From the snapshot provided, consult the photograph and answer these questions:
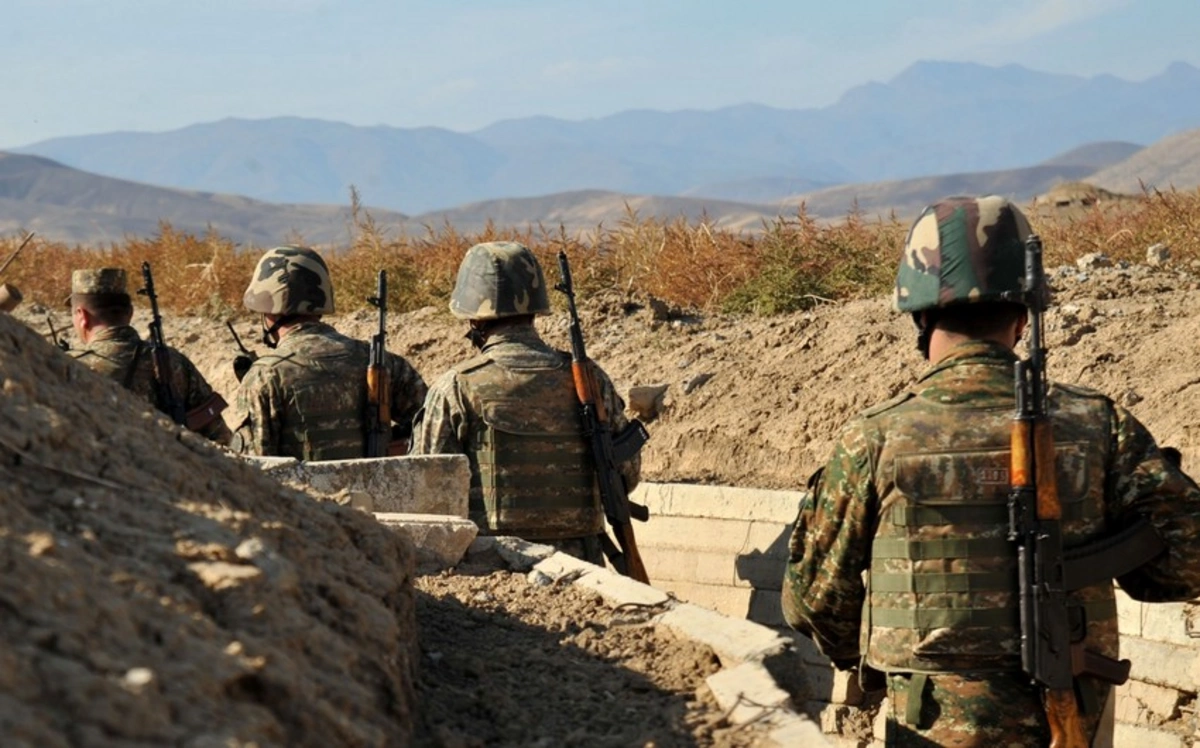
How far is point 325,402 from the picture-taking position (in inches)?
288

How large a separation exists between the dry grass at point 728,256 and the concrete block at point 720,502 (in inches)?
184

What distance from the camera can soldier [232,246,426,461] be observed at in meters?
7.25

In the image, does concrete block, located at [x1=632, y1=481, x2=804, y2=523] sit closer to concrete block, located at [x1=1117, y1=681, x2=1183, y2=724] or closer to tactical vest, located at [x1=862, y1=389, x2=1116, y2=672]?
concrete block, located at [x1=1117, y1=681, x2=1183, y2=724]

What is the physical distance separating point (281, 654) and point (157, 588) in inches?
9.3

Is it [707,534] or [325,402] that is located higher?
[325,402]

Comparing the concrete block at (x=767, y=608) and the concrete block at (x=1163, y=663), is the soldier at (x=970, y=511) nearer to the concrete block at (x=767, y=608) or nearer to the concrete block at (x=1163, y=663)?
the concrete block at (x=1163, y=663)

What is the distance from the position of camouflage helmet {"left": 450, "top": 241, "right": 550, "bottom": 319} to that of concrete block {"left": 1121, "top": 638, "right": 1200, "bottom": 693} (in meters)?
2.71

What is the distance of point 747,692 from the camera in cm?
354

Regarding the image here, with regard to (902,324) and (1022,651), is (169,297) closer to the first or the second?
(902,324)

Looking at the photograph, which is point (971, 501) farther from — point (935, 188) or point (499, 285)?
point (935, 188)

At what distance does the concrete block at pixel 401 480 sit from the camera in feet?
18.4

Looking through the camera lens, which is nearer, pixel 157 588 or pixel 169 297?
pixel 157 588

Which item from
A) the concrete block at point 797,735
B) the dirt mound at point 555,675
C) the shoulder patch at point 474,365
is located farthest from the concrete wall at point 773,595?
the concrete block at point 797,735

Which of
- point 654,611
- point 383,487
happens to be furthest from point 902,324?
point 654,611
